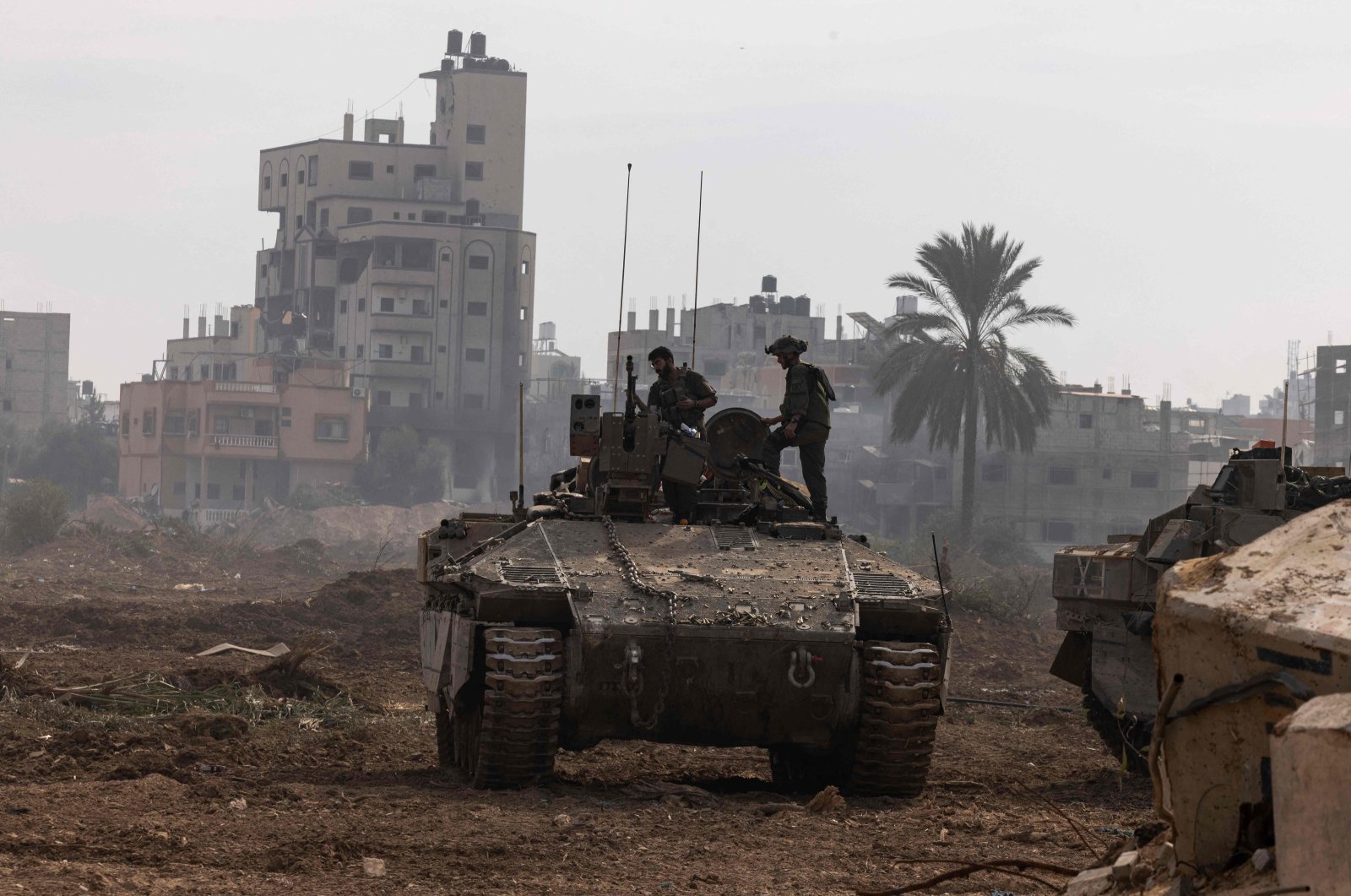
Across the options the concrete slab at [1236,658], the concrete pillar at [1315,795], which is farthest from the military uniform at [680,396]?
the concrete pillar at [1315,795]

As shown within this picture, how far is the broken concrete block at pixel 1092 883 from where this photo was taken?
560 centimetres

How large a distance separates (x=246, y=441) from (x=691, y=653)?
3014 inches

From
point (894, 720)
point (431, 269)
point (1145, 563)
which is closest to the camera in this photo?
point (894, 720)

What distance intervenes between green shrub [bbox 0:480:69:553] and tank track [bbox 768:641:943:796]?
4072 centimetres

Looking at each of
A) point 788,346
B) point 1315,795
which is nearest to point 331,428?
point 788,346

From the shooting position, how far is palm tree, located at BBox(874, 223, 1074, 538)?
43.3m

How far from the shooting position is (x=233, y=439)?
3310 inches

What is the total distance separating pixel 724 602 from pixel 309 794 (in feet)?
8.52

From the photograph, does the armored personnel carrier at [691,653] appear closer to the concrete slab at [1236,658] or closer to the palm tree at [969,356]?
the concrete slab at [1236,658]

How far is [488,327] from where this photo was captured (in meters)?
94.4

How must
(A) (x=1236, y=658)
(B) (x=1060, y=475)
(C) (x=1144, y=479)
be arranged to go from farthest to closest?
1. (C) (x=1144, y=479)
2. (B) (x=1060, y=475)
3. (A) (x=1236, y=658)

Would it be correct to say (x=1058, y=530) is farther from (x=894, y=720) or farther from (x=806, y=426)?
(x=894, y=720)

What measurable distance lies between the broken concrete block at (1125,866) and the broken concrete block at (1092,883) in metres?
0.03

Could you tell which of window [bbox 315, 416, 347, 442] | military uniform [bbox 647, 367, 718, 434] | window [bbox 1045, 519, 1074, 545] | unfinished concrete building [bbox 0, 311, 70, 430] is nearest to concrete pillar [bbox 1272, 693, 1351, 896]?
military uniform [bbox 647, 367, 718, 434]
